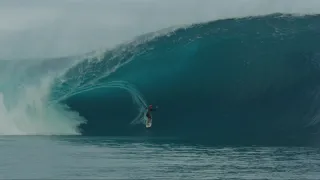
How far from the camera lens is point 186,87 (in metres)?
98.6

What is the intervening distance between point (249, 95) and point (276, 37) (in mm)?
7268

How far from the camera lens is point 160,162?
51.8m

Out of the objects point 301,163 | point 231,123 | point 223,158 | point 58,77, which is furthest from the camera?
point 58,77

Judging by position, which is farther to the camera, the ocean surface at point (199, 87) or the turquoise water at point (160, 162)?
the ocean surface at point (199, 87)

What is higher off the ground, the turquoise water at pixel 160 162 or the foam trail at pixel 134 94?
the foam trail at pixel 134 94

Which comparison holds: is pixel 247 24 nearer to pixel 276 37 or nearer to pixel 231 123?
pixel 276 37

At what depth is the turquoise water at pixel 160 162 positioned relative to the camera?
44.8 m

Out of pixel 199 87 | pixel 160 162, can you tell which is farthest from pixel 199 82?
pixel 160 162

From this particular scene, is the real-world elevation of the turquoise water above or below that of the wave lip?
below

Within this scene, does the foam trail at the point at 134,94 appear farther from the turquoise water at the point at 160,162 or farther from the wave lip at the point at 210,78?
the turquoise water at the point at 160,162

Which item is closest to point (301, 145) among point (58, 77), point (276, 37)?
point (276, 37)

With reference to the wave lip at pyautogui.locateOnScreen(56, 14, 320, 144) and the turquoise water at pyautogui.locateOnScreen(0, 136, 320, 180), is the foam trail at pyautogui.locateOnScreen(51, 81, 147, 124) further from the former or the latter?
the turquoise water at pyautogui.locateOnScreen(0, 136, 320, 180)

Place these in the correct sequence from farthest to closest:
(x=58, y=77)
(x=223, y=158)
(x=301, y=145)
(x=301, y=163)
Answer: (x=58, y=77) → (x=301, y=145) → (x=223, y=158) → (x=301, y=163)

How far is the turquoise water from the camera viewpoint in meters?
44.8
